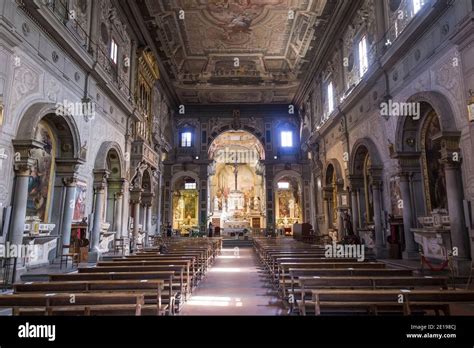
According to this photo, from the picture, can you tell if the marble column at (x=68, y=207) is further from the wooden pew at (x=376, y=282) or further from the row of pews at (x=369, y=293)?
the wooden pew at (x=376, y=282)

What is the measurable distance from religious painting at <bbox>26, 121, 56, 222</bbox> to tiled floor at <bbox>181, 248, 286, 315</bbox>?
523cm

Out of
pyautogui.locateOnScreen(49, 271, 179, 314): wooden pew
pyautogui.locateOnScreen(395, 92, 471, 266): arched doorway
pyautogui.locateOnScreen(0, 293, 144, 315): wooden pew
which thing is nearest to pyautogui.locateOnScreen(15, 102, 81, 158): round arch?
pyautogui.locateOnScreen(49, 271, 179, 314): wooden pew

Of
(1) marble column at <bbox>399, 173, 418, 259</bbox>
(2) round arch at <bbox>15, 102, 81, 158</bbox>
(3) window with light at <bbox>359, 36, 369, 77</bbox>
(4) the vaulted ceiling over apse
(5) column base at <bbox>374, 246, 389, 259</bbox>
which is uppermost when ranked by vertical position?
(4) the vaulted ceiling over apse

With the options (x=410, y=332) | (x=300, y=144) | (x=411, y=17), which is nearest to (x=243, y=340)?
(x=410, y=332)

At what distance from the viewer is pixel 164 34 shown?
60.2 feet

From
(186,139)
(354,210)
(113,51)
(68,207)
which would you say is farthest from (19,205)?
(186,139)

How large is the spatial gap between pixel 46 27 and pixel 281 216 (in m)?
24.6

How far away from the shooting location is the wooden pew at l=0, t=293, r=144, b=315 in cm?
345

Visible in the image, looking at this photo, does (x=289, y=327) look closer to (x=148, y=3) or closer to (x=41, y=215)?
(x=41, y=215)

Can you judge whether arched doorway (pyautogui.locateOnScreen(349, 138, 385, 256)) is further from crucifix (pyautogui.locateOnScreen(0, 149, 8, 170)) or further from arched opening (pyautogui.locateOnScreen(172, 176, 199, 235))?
arched opening (pyautogui.locateOnScreen(172, 176, 199, 235))

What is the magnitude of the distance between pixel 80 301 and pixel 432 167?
396 inches

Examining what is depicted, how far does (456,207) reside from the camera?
25.5 ft

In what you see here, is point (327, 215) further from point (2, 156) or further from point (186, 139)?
point (2, 156)

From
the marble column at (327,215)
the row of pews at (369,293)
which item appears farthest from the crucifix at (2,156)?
the marble column at (327,215)
